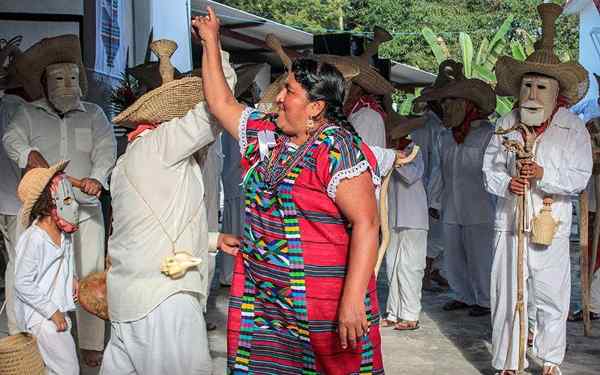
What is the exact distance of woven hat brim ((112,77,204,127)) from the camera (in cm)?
462

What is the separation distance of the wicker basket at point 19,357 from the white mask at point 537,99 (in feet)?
11.5

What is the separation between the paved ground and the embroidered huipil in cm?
256

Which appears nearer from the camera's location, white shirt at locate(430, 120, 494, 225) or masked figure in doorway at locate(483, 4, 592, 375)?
masked figure in doorway at locate(483, 4, 592, 375)

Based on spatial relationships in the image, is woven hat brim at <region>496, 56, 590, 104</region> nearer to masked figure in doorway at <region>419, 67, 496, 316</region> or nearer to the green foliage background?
masked figure in doorway at <region>419, 67, 496, 316</region>

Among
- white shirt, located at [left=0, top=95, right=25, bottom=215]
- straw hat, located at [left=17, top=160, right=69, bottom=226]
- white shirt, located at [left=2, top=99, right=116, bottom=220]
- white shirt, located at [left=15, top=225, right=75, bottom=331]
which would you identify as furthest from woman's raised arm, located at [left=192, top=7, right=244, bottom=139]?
white shirt, located at [left=0, top=95, right=25, bottom=215]

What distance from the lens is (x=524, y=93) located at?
6652mm

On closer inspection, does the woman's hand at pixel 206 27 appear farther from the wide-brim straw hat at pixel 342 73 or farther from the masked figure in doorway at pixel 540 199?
the masked figure in doorway at pixel 540 199

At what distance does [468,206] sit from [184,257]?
4.75 meters

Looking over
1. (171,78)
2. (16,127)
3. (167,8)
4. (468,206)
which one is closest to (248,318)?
(171,78)

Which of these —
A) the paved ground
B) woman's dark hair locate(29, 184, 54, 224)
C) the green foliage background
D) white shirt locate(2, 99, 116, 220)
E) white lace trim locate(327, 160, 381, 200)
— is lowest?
the paved ground

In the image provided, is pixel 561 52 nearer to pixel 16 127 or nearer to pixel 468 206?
pixel 468 206

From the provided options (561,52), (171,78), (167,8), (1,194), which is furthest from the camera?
(561,52)

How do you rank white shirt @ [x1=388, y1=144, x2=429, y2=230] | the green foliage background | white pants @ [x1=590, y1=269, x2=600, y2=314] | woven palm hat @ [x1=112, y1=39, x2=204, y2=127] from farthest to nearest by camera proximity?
1. the green foliage background
2. white pants @ [x1=590, y1=269, x2=600, y2=314]
3. white shirt @ [x1=388, y1=144, x2=429, y2=230]
4. woven palm hat @ [x1=112, y1=39, x2=204, y2=127]

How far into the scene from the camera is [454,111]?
28.6ft
